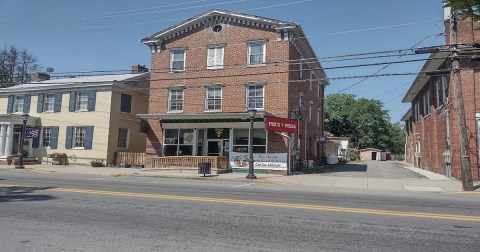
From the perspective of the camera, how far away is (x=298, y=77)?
27781 mm

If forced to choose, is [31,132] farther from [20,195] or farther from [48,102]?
[20,195]

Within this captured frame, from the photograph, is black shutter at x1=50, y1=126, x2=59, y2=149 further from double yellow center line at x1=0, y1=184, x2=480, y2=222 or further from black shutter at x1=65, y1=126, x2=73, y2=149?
double yellow center line at x1=0, y1=184, x2=480, y2=222

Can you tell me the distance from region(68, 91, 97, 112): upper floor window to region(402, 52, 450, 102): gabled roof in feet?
82.8

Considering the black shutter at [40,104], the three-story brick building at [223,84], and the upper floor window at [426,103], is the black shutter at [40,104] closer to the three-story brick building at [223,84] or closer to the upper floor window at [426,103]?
the three-story brick building at [223,84]

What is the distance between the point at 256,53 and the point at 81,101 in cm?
1619

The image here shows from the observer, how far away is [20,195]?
11031mm

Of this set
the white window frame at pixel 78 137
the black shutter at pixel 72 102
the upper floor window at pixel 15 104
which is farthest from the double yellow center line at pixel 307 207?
the upper floor window at pixel 15 104

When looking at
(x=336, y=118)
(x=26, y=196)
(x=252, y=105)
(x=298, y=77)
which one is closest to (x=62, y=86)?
(x=252, y=105)

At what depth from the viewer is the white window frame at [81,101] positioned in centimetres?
3120

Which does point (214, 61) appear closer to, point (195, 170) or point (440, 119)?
point (195, 170)

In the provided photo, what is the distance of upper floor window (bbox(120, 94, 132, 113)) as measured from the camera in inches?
1236

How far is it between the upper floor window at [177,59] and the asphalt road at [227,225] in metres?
18.9

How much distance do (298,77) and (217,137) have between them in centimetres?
779

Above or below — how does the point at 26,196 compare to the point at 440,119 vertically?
below
